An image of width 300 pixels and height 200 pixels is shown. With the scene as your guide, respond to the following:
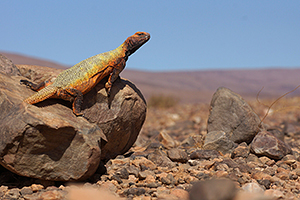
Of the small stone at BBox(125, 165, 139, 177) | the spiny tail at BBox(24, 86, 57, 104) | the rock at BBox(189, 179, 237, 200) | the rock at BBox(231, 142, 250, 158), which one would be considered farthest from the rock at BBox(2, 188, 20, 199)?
the rock at BBox(231, 142, 250, 158)

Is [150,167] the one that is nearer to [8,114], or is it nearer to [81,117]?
[81,117]

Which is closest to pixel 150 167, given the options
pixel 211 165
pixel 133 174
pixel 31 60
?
pixel 133 174

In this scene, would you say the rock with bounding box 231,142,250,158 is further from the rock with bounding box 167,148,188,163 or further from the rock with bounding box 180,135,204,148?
the rock with bounding box 167,148,188,163

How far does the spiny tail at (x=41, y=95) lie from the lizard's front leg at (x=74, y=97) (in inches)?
5.4

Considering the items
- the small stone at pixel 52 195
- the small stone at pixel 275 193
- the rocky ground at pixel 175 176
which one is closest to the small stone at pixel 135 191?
the rocky ground at pixel 175 176

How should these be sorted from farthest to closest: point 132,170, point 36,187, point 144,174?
point 132,170 → point 144,174 → point 36,187

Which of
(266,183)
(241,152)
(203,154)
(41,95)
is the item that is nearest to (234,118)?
(241,152)

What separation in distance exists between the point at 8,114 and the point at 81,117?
1.20m

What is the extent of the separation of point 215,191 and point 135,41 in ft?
14.0

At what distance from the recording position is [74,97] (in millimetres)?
5789

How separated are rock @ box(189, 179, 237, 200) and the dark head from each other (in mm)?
4076

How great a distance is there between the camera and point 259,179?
5621 millimetres

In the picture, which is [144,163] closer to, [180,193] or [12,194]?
Answer: [180,193]

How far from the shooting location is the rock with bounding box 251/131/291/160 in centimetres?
661
